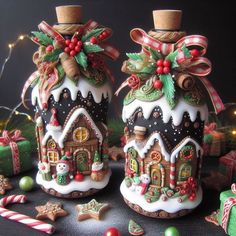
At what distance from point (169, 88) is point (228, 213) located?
52cm

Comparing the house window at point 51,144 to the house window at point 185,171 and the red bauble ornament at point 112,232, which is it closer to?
the red bauble ornament at point 112,232

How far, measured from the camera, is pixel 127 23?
2.28 metres

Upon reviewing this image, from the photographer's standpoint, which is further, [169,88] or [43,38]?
[43,38]

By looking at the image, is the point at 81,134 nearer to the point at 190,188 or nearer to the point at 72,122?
the point at 72,122

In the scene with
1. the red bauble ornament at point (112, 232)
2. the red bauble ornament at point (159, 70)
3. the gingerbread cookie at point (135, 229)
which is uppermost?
the red bauble ornament at point (159, 70)

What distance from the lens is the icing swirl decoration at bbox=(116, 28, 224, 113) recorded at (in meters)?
1.37

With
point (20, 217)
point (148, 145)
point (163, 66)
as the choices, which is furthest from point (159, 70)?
point (20, 217)

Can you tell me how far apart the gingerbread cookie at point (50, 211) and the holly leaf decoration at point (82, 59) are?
606mm

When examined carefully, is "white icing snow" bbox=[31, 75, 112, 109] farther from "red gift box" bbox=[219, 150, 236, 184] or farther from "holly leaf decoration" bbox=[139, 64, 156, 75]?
"red gift box" bbox=[219, 150, 236, 184]

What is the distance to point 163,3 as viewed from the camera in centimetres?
218

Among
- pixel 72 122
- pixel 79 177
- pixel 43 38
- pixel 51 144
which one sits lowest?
pixel 79 177

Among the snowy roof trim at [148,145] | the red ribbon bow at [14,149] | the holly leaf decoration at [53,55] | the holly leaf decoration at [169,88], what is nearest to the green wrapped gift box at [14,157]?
the red ribbon bow at [14,149]

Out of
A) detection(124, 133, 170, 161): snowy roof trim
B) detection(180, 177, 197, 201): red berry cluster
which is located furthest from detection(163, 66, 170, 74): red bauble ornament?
detection(180, 177, 197, 201): red berry cluster

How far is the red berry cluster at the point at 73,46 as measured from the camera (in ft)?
5.11
